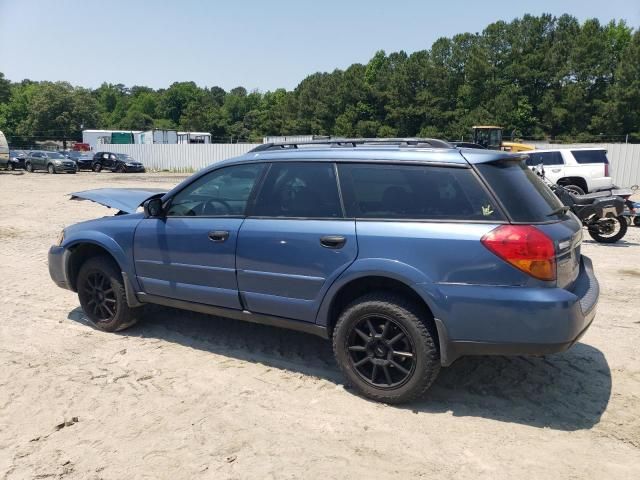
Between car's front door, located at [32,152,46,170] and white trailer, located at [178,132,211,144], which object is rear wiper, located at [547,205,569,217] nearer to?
car's front door, located at [32,152,46,170]

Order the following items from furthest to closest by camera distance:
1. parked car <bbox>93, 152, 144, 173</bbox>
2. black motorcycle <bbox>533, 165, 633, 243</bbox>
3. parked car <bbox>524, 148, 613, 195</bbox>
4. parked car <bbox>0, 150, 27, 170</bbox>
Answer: parked car <bbox>93, 152, 144, 173</bbox>, parked car <bbox>0, 150, 27, 170</bbox>, parked car <bbox>524, 148, 613, 195</bbox>, black motorcycle <bbox>533, 165, 633, 243</bbox>

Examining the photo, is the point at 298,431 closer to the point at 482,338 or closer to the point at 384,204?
the point at 482,338

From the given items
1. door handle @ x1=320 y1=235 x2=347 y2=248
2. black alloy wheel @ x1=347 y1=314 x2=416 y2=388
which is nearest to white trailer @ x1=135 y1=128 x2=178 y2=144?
door handle @ x1=320 y1=235 x2=347 y2=248

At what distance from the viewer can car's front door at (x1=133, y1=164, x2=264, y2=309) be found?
431 cm

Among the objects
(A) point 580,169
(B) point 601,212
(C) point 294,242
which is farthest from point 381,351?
(A) point 580,169

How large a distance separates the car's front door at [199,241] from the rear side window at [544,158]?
526 inches

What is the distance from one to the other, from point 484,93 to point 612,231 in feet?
173

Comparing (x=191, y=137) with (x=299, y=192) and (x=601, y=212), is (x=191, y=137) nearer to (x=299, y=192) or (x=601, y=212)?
(x=601, y=212)

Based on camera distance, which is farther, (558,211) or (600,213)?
(600,213)

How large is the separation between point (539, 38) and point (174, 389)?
65.6 metres

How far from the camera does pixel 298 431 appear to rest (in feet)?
11.1

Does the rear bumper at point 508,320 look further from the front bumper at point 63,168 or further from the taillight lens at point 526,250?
the front bumper at point 63,168

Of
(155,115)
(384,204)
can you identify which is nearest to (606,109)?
(384,204)

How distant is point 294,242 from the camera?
392cm
